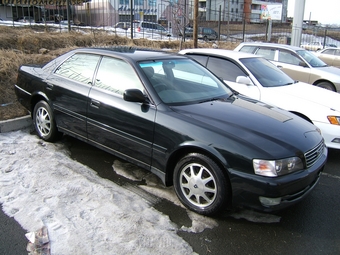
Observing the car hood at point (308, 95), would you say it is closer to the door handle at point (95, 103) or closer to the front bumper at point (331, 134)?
the front bumper at point (331, 134)

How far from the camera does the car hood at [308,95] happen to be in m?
5.20

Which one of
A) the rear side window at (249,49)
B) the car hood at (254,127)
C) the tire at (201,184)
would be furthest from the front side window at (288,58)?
the tire at (201,184)

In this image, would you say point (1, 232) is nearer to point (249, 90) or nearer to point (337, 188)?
point (337, 188)

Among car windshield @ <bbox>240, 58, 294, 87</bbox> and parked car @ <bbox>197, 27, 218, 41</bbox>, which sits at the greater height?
parked car @ <bbox>197, 27, 218, 41</bbox>

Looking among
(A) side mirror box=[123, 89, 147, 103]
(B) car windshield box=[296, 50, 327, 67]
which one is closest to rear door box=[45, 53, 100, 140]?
(A) side mirror box=[123, 89, 147, 103]

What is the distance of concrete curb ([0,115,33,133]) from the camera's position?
5.19 meters

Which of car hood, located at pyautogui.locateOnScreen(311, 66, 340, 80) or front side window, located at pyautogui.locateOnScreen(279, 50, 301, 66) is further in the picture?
front side window, located at pyautogui.locateOnScreen(279, 50, 301, 66)

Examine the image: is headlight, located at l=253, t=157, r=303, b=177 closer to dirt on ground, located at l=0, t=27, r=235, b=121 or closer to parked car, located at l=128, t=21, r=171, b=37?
dirt on ground, located at l=0, t=27, r=235, b=121

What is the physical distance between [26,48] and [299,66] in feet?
26.8

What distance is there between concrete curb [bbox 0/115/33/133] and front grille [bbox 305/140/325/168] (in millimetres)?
4501

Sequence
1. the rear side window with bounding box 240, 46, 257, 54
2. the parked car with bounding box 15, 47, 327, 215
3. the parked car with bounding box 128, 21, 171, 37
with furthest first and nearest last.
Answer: the parked car with bounding box 128, 21, 171, 37 < the rear side window with bounding box 240, 46, 257, 54 < the parked car with bounding box 15, 47, 327, 215

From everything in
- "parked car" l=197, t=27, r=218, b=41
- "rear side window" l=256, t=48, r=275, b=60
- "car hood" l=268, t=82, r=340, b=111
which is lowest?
"car hood" l=268, t=82, r=340, b=111

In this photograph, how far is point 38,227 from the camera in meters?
2.90

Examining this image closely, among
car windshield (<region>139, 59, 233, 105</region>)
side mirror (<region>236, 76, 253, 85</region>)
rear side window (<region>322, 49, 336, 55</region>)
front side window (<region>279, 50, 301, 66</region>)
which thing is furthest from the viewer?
rear side window (<region>322, 49, 336, 55</region>)
